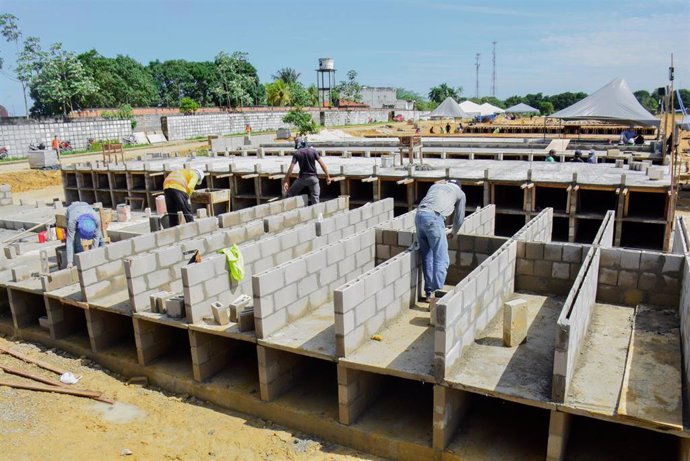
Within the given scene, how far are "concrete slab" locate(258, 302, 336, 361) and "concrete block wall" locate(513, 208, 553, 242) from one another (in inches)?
120

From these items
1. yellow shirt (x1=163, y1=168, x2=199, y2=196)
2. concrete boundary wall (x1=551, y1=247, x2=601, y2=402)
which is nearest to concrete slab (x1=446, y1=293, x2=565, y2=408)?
concrete boundary wall (x1=551, y1=247, x2=601, y2=402)

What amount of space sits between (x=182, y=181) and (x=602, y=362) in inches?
297

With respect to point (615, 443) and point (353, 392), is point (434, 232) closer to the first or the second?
point (353, 392)

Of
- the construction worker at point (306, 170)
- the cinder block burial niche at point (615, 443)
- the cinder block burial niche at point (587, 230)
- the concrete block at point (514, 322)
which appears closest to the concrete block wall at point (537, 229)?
the concrete block at point (514, 322)

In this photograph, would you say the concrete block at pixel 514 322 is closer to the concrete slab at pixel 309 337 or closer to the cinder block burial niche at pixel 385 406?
the cinder block burial niche at pixel 385 406

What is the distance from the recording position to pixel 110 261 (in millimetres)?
8078

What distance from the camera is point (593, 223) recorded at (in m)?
12.9

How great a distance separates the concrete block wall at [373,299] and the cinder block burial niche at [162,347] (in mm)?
2533

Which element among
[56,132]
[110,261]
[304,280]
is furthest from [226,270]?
[56,132]

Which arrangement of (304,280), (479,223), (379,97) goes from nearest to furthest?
(304,280) < (479,223) < (379,97)

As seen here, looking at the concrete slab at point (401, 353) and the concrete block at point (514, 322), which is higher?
the concrete block at point (514, 322)

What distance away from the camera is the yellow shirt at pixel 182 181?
33.1 feet

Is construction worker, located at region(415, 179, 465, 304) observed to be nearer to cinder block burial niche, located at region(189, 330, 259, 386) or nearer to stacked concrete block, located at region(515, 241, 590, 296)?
stacked concrete block, located at region(515, 241, 590, 296)

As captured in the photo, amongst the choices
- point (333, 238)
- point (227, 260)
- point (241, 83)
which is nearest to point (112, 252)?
point (227, 260)
